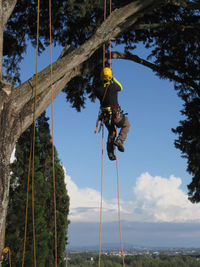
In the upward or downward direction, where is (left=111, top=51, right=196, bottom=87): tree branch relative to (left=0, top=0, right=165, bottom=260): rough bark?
upward

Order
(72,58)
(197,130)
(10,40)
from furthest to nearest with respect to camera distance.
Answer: (197,130) < (10,40) < (72,58)

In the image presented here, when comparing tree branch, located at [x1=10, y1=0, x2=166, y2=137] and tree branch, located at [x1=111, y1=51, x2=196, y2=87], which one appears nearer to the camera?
tree branch, located at [x1=10, y1=0, x2=166, y2=137]

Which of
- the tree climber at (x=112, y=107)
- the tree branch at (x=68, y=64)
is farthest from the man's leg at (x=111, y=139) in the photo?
the tree branch at (x=68, y=64)

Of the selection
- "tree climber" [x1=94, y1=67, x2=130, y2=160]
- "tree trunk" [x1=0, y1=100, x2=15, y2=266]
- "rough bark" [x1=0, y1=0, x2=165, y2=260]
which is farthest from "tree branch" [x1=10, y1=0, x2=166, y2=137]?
"tree climber" [x1=94, y1=67, x2=130, y2=160]

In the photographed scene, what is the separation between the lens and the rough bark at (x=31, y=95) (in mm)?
7172

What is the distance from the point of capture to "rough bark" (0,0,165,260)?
7172mm

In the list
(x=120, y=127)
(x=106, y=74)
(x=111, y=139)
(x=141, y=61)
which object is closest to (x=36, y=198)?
(x=141, y=61)

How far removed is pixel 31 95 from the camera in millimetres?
7770

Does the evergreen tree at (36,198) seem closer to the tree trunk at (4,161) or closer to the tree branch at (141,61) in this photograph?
the tree branch at (141,61)

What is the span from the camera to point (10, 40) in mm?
12859

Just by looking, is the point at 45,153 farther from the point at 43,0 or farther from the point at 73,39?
the point at 43,0

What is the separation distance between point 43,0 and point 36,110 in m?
5.74

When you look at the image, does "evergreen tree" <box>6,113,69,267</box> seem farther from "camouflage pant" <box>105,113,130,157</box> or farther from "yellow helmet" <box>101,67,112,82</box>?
"yellow helmet" <box>101,67,112,82</box>

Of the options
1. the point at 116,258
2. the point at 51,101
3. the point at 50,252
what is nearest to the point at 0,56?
the point at 51,101
